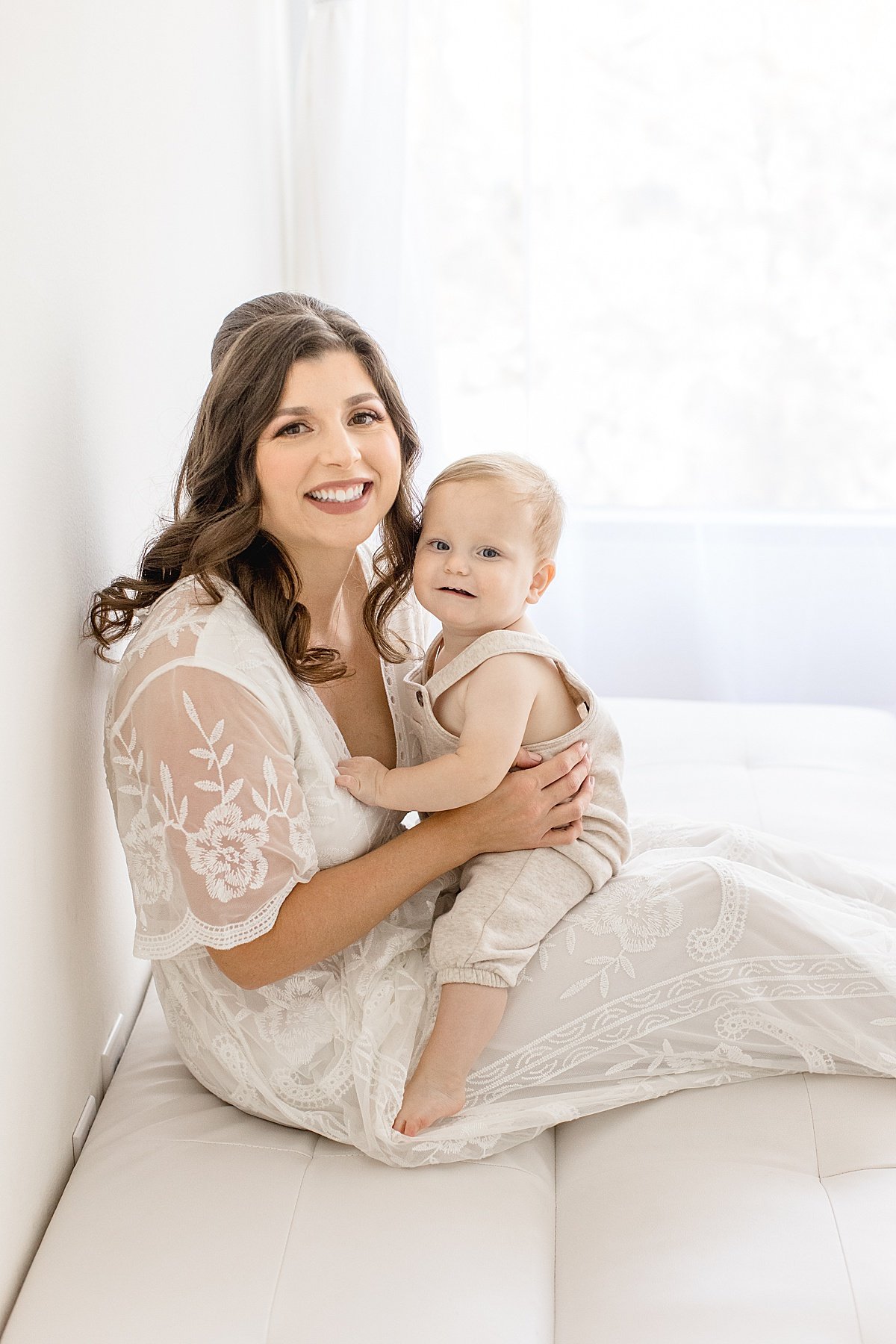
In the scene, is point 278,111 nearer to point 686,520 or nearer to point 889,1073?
point 686,520

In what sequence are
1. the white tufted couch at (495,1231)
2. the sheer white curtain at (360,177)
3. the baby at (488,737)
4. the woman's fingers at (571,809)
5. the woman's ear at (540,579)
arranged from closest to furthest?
the white tufted couch at (495,1231) < the baby at (488,737) < the woman's fingers at (571,809) < the woman's ear at (540,579) < the sheer white curtain at (360,177)

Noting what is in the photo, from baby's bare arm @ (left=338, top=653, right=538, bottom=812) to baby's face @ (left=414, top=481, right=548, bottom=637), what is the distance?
8 cm

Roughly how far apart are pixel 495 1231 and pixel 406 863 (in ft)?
1.33

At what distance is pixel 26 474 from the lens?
44.4 inches

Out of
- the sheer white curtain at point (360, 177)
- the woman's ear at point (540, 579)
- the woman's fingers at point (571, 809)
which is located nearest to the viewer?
the woman's fingers at point (571, 809)

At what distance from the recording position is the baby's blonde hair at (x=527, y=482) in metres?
1.46

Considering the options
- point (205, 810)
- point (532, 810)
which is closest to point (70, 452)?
point (205, 810)

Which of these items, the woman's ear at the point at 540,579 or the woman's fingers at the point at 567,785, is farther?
the woman's ear at the point at 540,579

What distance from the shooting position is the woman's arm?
4.19ft

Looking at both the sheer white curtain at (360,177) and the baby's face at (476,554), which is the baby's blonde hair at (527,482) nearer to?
the baby's face at (476,554)

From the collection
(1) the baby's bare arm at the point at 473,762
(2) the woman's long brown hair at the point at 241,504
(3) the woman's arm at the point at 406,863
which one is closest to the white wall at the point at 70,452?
(2) the woman's long brown hair at the point at 241,504

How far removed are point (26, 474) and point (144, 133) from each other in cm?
69

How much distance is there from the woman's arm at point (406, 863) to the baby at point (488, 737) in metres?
0.03

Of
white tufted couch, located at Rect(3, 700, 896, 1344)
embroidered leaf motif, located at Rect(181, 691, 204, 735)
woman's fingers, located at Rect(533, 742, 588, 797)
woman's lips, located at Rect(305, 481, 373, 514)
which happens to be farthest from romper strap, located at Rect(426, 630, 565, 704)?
white tufted couch, located at Rect(3, 700, 896, 1344)
